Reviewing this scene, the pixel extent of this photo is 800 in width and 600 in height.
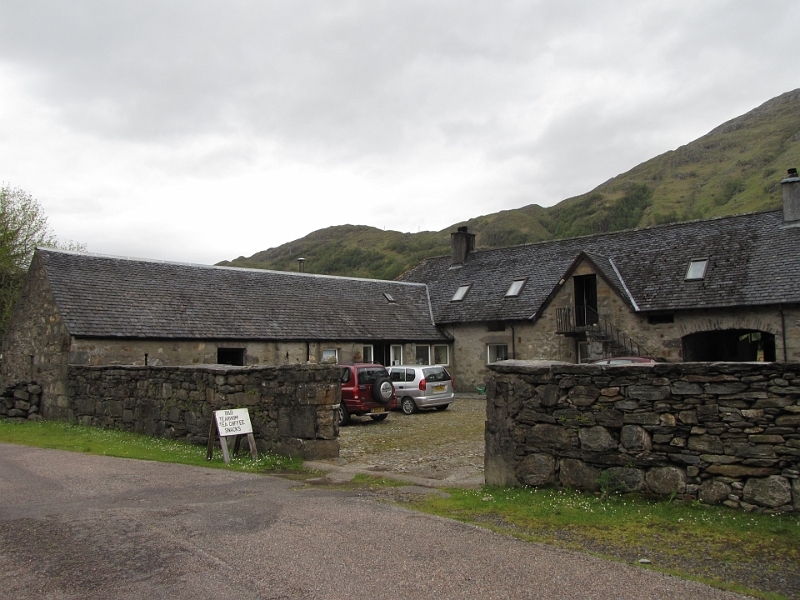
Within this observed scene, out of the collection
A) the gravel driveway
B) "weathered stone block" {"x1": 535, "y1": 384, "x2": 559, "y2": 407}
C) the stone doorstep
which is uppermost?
"weathered stone block" {"x1": 535, "y1": 384, "x2": 559, "y2": 407}

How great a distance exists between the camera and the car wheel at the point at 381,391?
1878 cm

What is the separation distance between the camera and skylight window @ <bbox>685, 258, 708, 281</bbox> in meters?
25.3

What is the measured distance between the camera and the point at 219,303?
25953mm

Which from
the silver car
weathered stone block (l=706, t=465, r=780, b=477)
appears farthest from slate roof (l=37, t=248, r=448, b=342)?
weathered stone block (l=706, t=465, r=780, b=477)

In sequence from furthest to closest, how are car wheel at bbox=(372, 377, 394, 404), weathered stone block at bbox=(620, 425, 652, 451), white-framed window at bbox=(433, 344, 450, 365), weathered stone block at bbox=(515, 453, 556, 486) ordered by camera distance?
white-framed window at bbox=(433, 344, 450, 365) < car wheel at bbox=(372, 377, 394, 404) < weathered stone block at bbox=(515, 453, 556, 486) < weathered stone block at bbox=(620, 425, 652, 451)

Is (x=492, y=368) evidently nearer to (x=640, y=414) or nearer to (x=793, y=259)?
(x=640, y=414)

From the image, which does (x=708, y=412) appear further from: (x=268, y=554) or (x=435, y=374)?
(x=435, y=374)

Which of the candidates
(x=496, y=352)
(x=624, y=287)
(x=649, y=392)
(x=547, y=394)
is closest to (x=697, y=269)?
(x=624, y=287)

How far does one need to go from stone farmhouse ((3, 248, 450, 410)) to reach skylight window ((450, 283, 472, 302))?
6.18 feet

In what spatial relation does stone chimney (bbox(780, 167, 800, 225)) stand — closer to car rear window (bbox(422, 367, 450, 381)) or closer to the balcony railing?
the balcony railing

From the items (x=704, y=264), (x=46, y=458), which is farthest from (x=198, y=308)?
(x=704, y=264)

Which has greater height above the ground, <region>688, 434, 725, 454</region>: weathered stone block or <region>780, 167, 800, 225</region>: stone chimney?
<region>780, 167, 800, 225</region>: stone chimney

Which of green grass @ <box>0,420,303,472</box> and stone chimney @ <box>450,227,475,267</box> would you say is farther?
stone chimney @ <box>450,227,475,267</box>

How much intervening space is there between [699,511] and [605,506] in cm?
100
